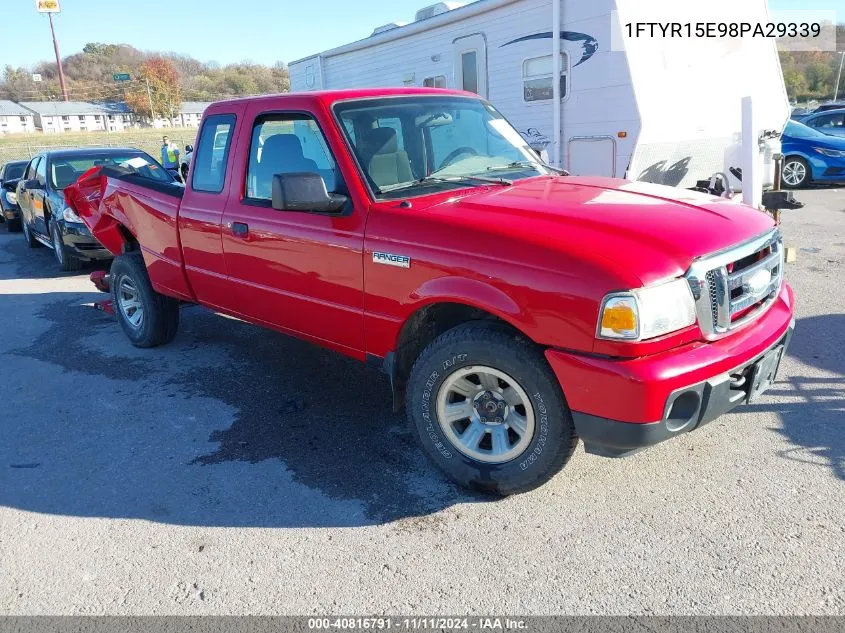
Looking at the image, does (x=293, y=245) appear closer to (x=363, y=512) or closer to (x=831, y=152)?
(x=363, y=512)

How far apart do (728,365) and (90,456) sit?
3.51 meters

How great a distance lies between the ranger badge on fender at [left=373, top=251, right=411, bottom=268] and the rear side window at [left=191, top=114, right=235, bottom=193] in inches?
62.9

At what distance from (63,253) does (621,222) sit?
8317 millimetres

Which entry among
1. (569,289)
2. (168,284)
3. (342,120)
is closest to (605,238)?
(569,289)

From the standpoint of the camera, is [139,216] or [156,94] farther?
[156,94]

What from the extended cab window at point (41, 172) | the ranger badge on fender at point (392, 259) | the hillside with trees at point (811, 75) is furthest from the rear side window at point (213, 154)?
the hillside with trees at point (811, 75)

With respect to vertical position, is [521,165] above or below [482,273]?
above

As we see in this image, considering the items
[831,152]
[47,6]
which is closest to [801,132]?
[831,152]

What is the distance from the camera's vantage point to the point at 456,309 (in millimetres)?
3650

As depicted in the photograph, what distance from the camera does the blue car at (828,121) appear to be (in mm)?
16466

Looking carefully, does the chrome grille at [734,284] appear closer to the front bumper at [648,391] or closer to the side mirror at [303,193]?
the front bumper at [648,391]

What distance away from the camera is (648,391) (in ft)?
9.25

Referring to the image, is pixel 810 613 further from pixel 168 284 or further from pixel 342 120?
pixel 168 284

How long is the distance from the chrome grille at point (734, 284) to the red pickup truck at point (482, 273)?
0.03 ft
